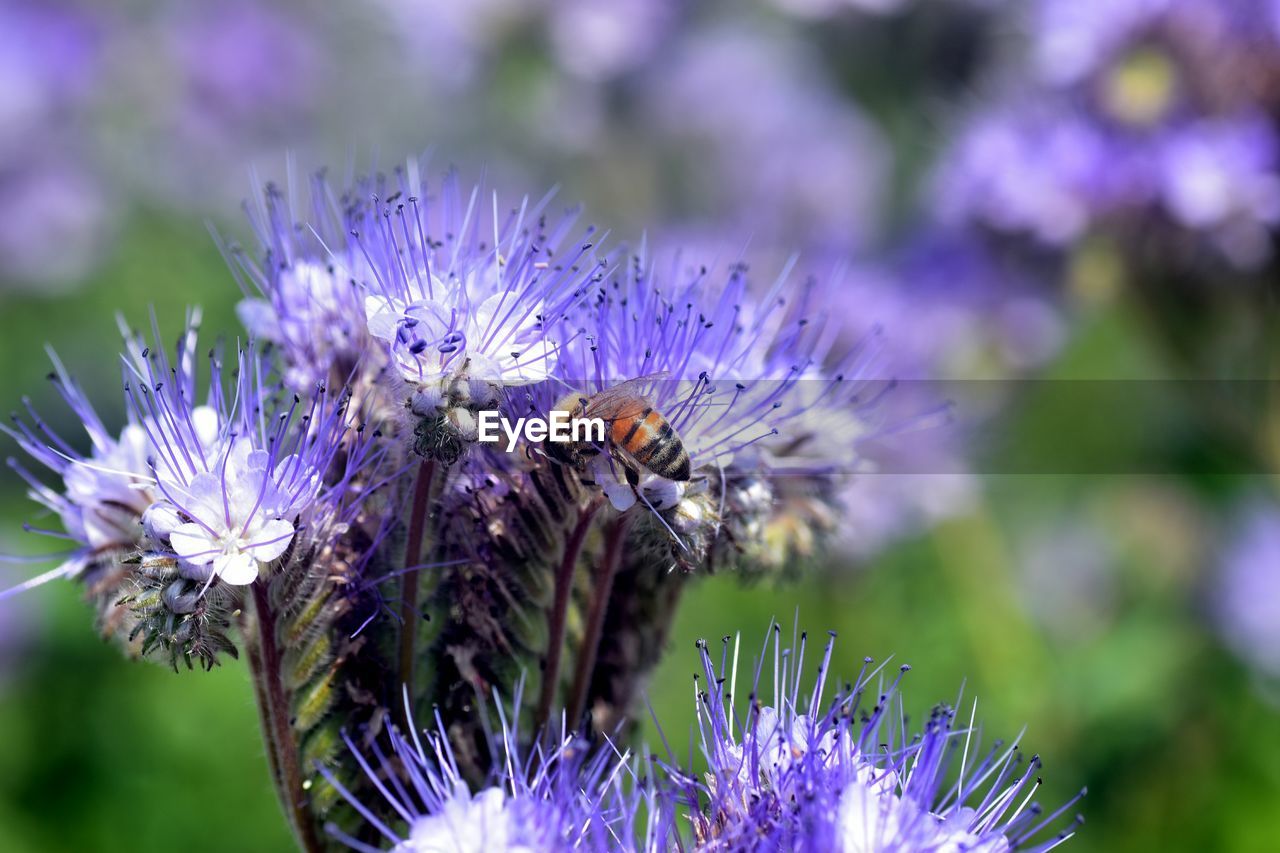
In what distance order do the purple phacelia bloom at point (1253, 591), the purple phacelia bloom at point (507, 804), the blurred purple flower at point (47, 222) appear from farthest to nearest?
the blurred purple flower at point (47, 222), the purple phacelia bloom at point (1253, 591), the purple phacelia bloom at point (507, 804)

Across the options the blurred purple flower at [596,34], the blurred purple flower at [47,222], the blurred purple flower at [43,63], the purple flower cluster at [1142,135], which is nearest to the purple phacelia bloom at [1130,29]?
the purple flower cluster at [1142,135]

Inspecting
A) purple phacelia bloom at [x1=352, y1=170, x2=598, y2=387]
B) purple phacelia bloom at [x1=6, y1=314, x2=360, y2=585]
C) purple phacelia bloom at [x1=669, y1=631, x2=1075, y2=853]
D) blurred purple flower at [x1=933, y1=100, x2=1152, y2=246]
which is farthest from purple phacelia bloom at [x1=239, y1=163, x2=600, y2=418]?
blurred purple flower at [x1=933, y1=100, x2=1152, y2=246]

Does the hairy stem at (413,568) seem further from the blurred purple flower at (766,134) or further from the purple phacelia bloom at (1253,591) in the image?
the blurred purple flower at (766,134)

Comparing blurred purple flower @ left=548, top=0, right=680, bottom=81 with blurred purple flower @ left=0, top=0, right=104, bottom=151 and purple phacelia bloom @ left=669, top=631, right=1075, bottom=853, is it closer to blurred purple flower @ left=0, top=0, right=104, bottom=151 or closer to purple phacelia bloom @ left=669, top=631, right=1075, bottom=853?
blurred purple flower @ left=0, top=0, right=104, bottom=151

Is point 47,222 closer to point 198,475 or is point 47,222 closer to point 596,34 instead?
A: point 596,34

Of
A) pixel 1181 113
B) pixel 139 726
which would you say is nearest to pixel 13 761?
pixel 139 726

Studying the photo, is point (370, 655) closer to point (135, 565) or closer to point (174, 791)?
point (135, 565)

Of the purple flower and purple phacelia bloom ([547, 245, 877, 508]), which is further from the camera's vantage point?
the purple flower
